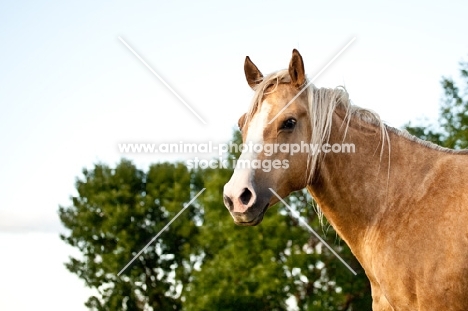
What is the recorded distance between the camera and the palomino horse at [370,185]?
5.42 meters

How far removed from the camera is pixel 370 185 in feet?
19.9

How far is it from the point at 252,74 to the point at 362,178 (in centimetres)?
176

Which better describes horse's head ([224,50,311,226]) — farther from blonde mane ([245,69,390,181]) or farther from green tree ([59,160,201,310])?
green tree ([59,160,201,310])

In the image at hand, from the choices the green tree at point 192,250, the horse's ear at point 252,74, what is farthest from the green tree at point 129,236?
the horse's ear at point 252,74

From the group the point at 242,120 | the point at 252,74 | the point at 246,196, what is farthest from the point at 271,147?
the point at 252,74

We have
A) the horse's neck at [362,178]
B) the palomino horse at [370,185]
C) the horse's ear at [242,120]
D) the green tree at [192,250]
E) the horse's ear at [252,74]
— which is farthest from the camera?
the green tree at [192,250]

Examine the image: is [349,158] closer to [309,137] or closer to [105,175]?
[309,137]

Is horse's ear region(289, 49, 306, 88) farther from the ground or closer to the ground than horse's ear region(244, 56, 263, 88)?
closer to the ground

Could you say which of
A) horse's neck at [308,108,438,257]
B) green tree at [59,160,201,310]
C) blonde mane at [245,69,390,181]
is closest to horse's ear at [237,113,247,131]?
blonde mane at [245,69,390,181]

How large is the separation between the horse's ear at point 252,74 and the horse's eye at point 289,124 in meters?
0.99

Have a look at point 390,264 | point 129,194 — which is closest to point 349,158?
point 390,264

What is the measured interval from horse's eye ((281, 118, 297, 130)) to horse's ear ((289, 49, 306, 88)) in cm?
46

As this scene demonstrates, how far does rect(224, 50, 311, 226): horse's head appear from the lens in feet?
18.1

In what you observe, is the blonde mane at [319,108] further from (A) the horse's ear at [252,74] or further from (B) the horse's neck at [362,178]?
(A) the horse's ear at [252,74]
